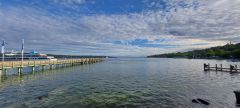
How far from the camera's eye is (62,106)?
16875mm

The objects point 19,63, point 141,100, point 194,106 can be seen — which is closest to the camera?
point 194,106

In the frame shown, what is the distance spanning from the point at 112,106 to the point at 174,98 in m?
7.52

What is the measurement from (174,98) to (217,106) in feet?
14.6

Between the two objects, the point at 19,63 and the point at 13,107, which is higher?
the point at 19,63

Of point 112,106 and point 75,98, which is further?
point 75,98

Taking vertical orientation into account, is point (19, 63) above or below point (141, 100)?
above

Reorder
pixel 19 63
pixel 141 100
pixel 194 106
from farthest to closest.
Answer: pixel 19 63 → pixel 141 100 → pixel 194 106

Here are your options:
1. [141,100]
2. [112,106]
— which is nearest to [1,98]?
[112,106]

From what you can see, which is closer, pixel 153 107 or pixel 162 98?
pixel 153 107

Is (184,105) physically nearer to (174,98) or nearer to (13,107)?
(174,98)

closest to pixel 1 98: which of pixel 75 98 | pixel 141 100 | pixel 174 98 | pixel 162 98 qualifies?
pixel 75 98

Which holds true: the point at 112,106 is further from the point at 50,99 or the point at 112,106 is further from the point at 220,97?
the point at 220,97

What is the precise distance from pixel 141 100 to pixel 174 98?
12.9 feet

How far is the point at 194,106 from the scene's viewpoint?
1661 cm
